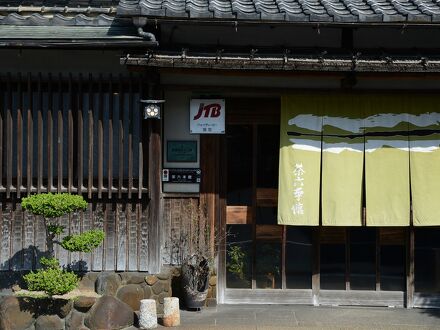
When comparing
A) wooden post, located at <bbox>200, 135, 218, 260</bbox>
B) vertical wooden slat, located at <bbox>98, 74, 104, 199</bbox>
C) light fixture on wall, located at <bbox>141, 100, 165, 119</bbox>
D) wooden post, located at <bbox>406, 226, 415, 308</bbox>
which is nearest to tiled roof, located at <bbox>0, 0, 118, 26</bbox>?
vertical wooden slat, located at <bbox>98, 74, 104, 199</bbox>

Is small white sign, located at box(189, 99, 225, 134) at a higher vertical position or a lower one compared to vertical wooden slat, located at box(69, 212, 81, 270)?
higher

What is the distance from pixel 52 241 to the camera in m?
8.73

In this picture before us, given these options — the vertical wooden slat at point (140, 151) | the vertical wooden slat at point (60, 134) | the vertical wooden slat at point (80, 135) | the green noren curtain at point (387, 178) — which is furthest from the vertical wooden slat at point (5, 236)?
the green noren curtain at point (387, 178)

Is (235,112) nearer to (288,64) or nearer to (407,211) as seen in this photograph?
(288,64)

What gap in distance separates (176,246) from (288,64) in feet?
12.2

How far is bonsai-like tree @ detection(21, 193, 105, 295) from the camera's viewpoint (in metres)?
8.32

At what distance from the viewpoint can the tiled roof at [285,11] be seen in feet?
28.6

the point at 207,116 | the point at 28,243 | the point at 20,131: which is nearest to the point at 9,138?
the point at 20,131

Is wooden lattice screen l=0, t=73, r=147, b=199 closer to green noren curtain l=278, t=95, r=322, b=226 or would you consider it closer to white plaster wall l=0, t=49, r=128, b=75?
white plaster wall l=0, t=49, r=128, b=75

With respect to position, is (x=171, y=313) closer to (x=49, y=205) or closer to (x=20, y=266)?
(x=49, y=205)

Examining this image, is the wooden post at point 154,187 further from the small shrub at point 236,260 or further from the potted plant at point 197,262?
the small shrub at point 236,260

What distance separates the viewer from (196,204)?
9945 millimetres

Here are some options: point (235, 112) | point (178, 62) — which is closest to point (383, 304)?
point (235, 112)

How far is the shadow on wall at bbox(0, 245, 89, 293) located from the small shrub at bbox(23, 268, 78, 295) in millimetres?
1032
